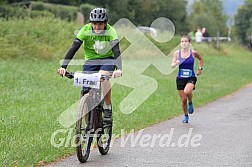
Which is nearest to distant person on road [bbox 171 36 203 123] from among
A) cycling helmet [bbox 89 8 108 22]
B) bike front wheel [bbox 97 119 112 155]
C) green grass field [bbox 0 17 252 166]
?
green grass field [bbox 0 17 252 166]

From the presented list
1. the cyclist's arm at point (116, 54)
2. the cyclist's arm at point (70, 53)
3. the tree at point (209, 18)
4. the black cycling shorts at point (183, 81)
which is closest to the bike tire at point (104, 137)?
the cyclist's arm at point (116, 54)

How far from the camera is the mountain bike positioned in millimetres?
8367

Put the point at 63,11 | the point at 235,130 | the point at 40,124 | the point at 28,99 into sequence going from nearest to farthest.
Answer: the point at 40,124, the point at 235,130, the point at 28,99, the point at 63,11

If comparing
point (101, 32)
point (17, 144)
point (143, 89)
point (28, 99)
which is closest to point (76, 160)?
point (17, 144)

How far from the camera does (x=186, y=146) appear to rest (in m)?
10.3

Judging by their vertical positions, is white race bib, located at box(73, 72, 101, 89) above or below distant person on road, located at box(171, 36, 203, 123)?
above

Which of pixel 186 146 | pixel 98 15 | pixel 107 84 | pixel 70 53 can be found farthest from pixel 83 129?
pixel 186 146

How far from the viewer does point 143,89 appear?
2100 cm

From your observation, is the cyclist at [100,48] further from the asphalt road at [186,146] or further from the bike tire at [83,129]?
the asphalt road at [186,146]

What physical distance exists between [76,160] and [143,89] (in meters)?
12.3

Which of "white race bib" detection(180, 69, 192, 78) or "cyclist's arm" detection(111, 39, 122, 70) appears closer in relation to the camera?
"cyclist's arm" detection(111, 39, 122, 70)

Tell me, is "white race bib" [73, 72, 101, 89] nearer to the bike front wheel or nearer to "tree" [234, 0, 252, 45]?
the bike front wheel

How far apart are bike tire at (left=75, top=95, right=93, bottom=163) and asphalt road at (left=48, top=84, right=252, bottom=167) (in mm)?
166

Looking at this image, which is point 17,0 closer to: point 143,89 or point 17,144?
point 143,89
